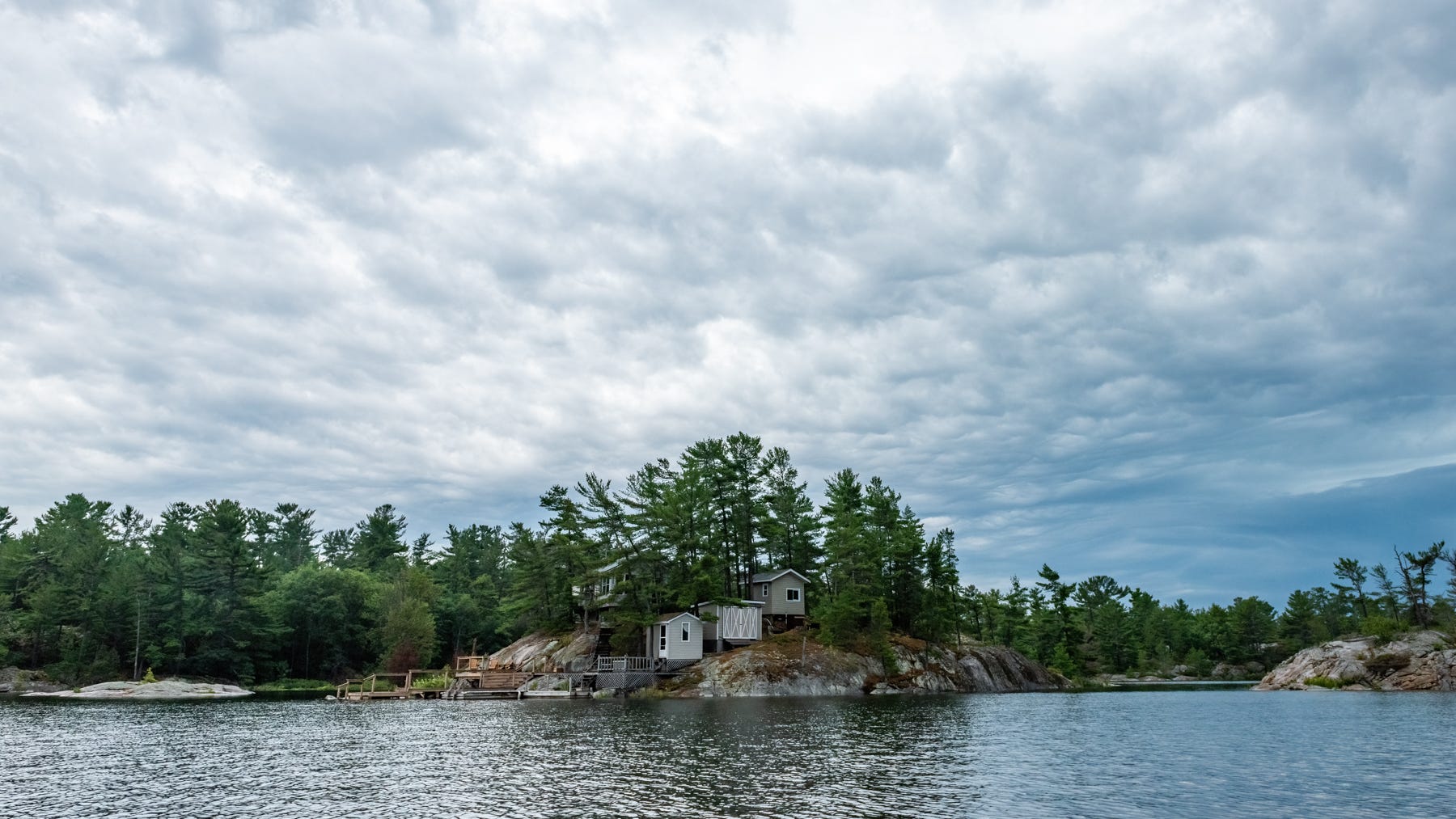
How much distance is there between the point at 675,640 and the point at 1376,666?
71.2m

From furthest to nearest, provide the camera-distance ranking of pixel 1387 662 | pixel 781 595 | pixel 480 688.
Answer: pixel 781 595
pixel 1387 662
pixel 480 688

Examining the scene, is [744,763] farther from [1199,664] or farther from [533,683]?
[1199,664]

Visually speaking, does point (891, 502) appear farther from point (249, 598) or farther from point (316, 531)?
point (316, 531)

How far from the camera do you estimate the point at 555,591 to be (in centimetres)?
8838

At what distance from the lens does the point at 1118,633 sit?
13738cm

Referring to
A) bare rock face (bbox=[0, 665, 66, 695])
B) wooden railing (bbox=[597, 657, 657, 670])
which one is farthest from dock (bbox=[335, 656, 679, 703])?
bare rock face (bbox=[0, 665, 66, 695])

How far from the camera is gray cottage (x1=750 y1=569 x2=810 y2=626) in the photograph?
86.9m

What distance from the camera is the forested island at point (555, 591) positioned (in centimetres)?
8281

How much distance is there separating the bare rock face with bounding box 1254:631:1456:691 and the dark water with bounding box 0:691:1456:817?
2921cm

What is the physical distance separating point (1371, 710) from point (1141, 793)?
136 feet

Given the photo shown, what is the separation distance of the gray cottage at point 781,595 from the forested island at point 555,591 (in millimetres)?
1967

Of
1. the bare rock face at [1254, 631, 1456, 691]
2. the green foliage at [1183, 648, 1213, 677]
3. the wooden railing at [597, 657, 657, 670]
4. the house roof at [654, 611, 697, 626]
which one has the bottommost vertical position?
the green foliage at [1183, 648, 1213, 677]

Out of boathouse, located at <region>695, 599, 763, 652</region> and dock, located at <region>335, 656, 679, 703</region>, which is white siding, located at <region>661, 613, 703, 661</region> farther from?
boathouse, located at <region>695, 599, 763, 652</region>

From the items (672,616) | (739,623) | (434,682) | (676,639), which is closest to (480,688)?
(434,682)
